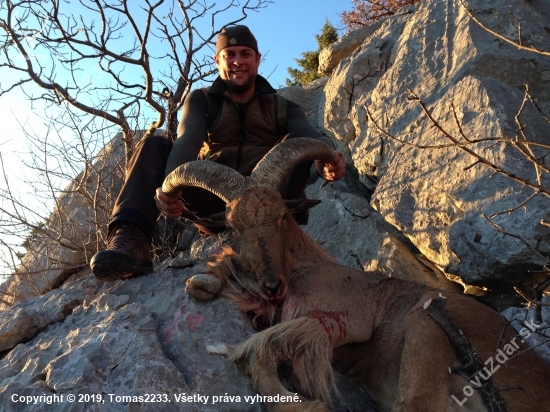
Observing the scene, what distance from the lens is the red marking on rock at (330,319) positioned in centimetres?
313

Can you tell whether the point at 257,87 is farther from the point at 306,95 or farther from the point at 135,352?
the point at 306,95

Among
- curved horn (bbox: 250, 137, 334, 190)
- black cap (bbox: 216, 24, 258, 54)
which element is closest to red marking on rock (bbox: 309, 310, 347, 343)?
curved horn (bbox: 250, 137, 334, 190)

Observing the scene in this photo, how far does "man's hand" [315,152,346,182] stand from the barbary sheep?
149 millimetres

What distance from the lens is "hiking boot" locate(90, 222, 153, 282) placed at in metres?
3.65

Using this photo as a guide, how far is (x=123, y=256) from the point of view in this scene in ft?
12.2

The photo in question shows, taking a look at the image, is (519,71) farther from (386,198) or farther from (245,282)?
(245,282)

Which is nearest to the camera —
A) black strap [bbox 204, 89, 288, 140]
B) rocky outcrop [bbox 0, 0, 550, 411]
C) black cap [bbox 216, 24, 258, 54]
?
rocky outcrop [bbox 0, 0, 550, 411]

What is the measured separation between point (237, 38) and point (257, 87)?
49cm

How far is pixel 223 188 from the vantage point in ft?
12.6

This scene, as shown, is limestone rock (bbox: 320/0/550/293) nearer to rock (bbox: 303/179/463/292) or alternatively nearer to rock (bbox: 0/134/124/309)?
rock (bbox: 303/179/463/292)

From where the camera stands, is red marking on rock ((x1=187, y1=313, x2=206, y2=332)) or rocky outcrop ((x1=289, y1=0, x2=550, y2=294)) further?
rocky outcrop ((x1=289, y1=0, x2=550, y2=294))

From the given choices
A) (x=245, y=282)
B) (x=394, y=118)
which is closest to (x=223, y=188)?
(x=245, y=282)

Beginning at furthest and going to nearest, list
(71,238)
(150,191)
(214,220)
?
(71,238), (150,191), (214,220)

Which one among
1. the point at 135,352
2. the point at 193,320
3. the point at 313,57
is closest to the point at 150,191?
the point at 193,320
